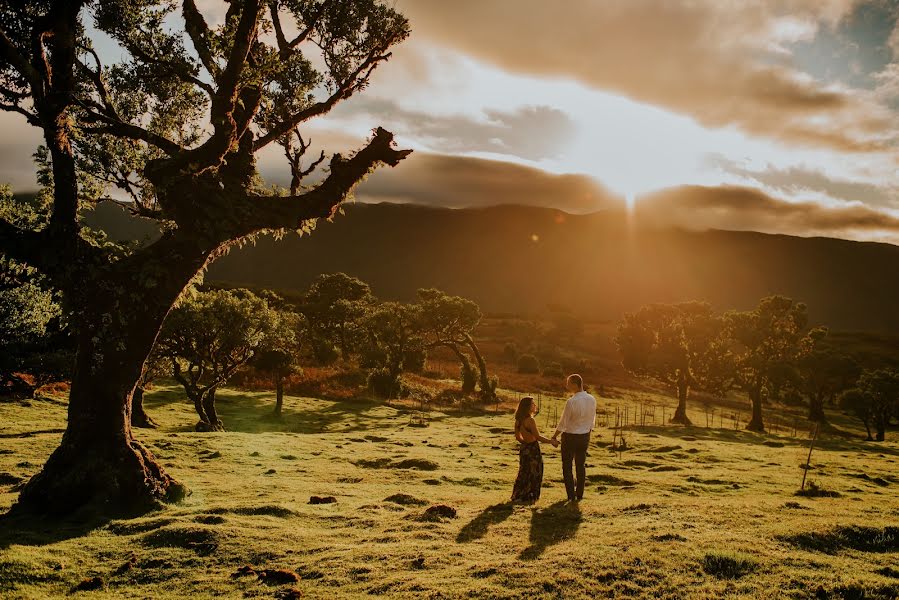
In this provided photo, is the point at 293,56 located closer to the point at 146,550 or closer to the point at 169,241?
the point at 169,241

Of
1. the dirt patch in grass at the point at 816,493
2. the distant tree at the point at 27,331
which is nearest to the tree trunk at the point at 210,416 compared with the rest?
the distant tree at the point at 27,331

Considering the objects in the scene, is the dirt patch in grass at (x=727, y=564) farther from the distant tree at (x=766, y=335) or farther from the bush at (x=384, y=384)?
the distant tree at (x=766, y=335)

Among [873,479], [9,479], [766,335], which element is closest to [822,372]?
[766,335]

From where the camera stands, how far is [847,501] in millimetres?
18406

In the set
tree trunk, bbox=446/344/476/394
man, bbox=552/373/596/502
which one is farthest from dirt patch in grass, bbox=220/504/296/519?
tree trunk, bbox=446/344/476/394

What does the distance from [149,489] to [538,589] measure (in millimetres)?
10511

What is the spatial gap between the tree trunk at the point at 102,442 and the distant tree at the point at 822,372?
69076 mm

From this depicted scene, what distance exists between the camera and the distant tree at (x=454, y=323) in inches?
2361

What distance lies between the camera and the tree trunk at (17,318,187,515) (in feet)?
42.0

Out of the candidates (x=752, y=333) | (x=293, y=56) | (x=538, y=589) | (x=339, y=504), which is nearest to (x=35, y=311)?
(x=293, y=56)

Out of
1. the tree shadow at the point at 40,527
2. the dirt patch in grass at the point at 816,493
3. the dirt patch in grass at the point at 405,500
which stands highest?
the tree shadow at the point at 40,527

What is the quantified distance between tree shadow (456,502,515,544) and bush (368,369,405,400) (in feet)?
134

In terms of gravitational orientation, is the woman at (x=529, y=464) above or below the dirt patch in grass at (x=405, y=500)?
above

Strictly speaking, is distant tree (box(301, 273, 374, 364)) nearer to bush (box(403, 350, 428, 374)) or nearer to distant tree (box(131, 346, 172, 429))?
bush (box(403, 350, 428, 374))
